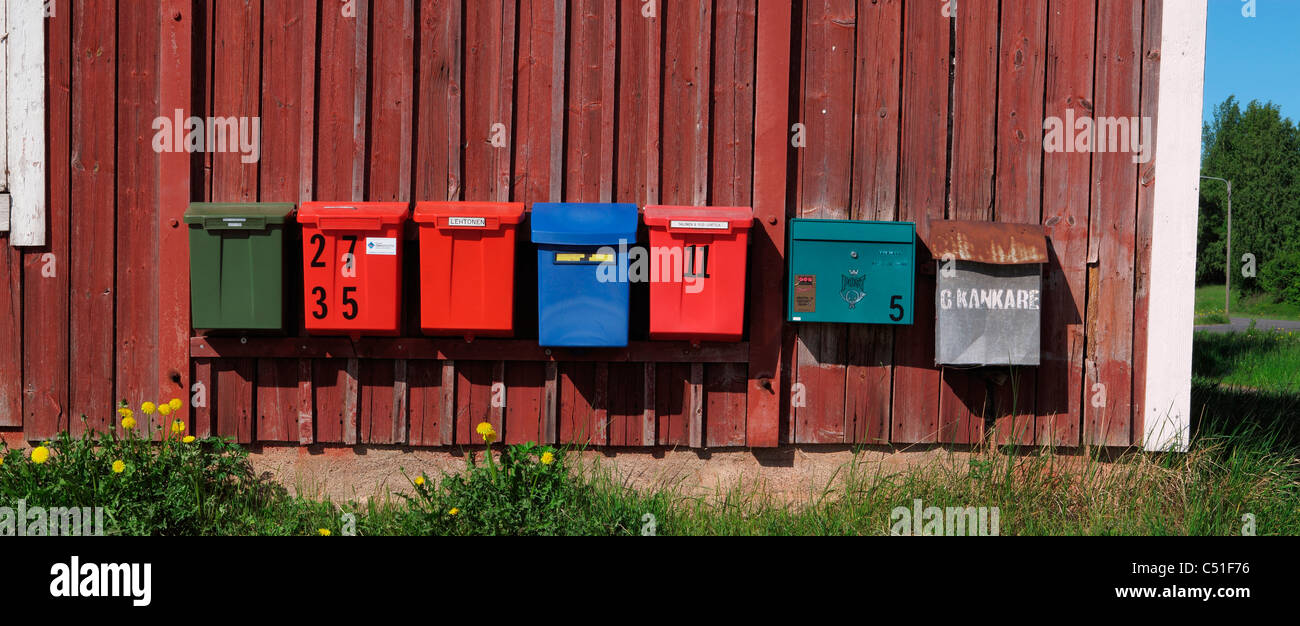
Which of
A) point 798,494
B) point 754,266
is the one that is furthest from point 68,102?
point 798,494

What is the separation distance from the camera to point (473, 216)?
4395 millimetres

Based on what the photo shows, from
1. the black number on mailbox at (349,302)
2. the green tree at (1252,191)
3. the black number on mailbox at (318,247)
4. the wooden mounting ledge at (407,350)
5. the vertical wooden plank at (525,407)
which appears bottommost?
the vertical wooden plank at (525,407)

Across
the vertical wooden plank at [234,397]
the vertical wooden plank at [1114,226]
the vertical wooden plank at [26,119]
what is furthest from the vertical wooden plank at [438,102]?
the vertical wooden plank at [1114,226]

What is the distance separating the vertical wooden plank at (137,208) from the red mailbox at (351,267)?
0.80 metres

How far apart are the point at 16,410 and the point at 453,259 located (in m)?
2.75

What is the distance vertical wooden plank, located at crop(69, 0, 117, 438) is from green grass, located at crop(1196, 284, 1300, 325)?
106 ft

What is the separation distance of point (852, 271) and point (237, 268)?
3366 millimetres

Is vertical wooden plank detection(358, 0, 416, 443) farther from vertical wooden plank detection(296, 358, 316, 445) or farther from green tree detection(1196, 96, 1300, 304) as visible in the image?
green tree detection(1196, 96, 1300, 304)

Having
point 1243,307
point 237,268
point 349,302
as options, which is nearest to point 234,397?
point 237,268

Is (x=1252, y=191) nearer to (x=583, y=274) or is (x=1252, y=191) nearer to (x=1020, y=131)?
(x=1020, y=131)

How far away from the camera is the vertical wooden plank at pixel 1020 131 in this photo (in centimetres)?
484

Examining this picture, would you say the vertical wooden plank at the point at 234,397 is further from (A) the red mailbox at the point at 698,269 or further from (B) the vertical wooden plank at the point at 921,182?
(B) the vertical wooden plank at the point at 921,182

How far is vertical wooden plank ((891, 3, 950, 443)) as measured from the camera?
4824 mm

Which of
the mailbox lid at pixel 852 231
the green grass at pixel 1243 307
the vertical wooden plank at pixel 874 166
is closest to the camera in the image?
the mailbox lid at pixel 852 231
